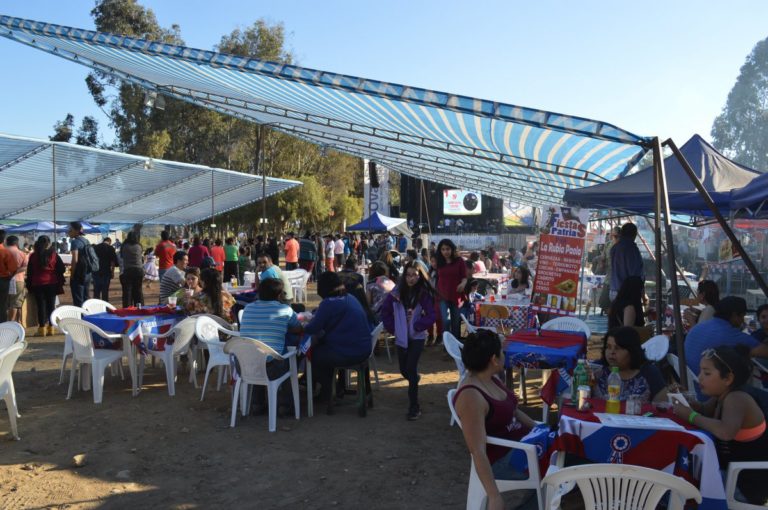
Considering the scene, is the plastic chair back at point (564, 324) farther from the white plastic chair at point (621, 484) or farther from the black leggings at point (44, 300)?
the black leggings at point (44, 300)

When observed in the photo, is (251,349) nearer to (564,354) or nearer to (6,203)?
(564,354)

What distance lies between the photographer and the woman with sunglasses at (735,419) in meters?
2.83

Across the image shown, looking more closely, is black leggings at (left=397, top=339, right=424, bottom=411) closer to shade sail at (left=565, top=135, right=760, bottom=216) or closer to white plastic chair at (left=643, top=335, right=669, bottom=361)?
white plastic chair at (left=643, top=335, right=669, bottom=361)

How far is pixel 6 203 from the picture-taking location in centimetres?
1530

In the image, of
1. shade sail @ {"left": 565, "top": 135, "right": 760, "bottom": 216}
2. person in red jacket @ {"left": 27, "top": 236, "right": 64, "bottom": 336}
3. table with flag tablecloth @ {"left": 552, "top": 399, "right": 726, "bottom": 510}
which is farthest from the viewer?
person in red jacket @ {"left": 27, "top": 236, "right": 64, "bottom": 336}

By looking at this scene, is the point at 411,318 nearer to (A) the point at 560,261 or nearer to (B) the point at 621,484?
(A) the point at 560,261

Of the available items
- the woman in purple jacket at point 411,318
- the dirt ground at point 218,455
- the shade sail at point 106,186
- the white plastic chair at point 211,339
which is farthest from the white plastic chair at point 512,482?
the shade sail at point 106,186

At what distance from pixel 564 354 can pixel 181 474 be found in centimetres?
281

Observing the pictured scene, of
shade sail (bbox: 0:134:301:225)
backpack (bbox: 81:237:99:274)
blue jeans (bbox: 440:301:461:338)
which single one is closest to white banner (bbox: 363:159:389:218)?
shade sail (bbox: 0:134:301:225)

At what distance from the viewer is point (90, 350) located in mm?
5781

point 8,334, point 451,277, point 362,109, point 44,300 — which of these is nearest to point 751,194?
point 451,277

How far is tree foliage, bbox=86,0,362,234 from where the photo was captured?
31.3m

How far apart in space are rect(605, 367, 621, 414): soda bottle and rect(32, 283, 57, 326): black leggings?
342 inches

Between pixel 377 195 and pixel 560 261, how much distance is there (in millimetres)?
28073
